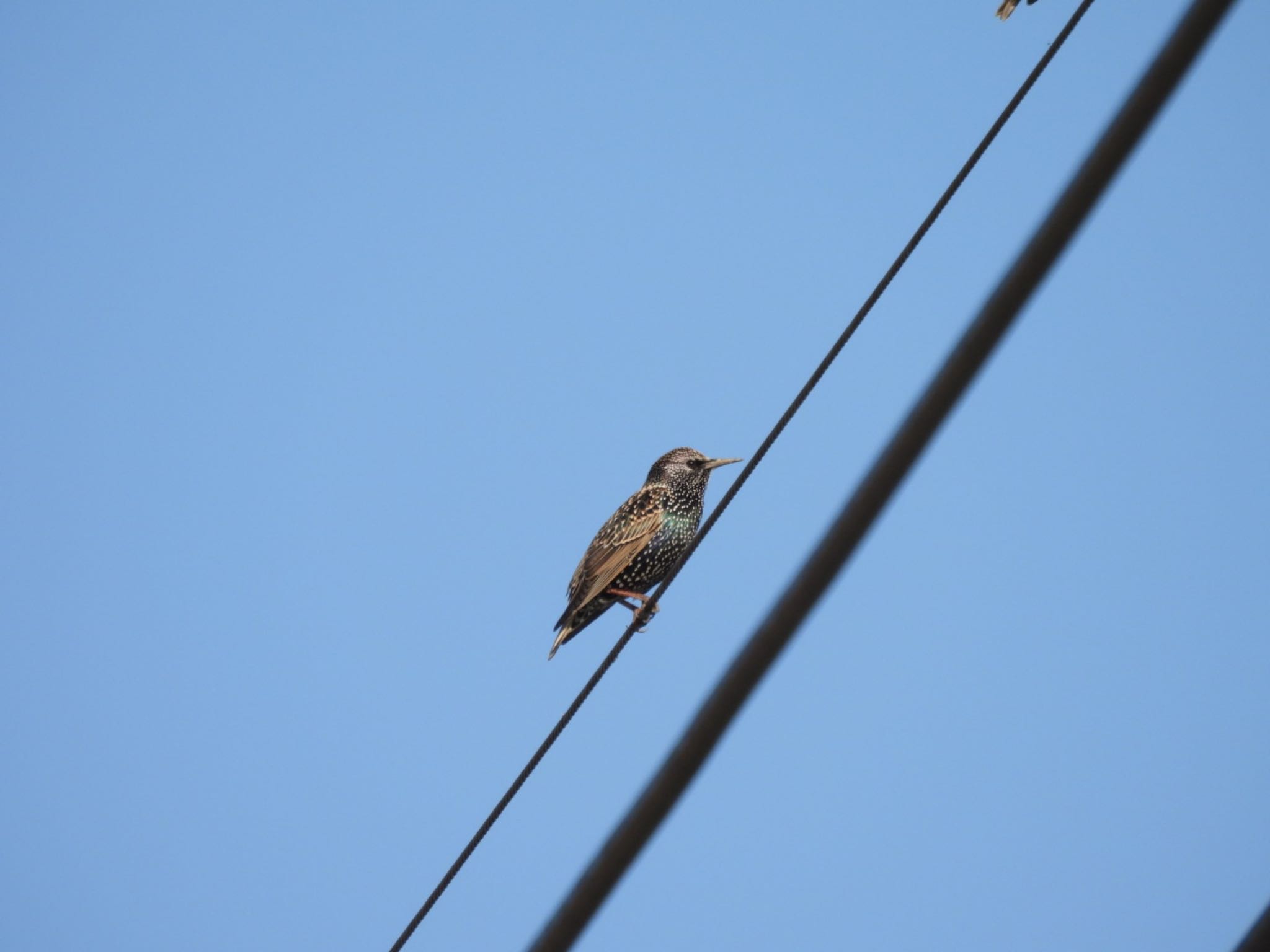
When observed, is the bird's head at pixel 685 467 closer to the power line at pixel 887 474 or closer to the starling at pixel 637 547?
the starling at pixel 637 547

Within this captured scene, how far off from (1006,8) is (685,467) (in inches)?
127

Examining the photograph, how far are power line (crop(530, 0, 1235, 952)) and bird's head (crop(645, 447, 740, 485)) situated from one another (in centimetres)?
546

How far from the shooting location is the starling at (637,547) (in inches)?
251

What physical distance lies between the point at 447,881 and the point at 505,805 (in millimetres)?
173

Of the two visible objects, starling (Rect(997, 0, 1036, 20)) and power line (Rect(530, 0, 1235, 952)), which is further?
starling (Rect(997, 0, 1036, 20))

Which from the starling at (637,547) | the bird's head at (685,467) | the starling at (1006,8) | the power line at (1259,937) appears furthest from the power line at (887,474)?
the bird's head at (685,467)

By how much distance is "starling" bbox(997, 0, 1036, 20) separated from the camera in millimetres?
4215

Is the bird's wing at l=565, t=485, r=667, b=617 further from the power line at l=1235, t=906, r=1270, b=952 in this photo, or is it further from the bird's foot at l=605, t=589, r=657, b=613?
the power line at l=1235, t=906, r=1270, b=952

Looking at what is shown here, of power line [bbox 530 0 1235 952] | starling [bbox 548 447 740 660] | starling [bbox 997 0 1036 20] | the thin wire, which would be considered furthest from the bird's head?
power line [bbox 530 0 1235 952]

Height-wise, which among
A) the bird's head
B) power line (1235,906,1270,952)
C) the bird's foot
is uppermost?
the bird's head

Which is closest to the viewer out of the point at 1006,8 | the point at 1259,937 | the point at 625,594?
the point at 1259,937

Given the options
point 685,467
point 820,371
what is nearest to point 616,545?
point 685,467

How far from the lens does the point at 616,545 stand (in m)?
6.46

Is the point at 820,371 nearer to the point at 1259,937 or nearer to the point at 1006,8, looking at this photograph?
the point at 1259,937
